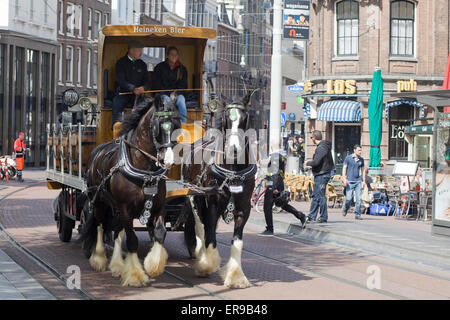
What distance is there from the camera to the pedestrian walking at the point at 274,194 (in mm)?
16406

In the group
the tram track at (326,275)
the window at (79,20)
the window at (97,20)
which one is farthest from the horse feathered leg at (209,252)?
the window at (97,20)

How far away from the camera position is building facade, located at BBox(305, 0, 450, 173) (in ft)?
108

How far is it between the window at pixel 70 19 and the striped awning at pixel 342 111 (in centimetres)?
2599

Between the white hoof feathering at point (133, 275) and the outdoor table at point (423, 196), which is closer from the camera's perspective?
the white hoof feathering at point (133, 275)

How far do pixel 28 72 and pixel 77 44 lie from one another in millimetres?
6816

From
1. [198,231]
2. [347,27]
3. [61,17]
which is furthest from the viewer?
[61,17]

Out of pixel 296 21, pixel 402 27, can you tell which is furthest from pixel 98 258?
pixel 402 27

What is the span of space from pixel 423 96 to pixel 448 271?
15.2ft

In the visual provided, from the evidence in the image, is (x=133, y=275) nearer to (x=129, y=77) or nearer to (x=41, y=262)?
(x=41, y=262)

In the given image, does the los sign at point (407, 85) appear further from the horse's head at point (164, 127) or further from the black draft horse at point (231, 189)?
the horse's head at point (164, 127)

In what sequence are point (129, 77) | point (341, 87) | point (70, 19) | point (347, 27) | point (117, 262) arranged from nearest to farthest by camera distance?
point (117, 262) → point (129, 77) → point (341, 87) → point (347, 27) → point (70, 19)

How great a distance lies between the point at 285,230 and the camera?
1753 centimetres

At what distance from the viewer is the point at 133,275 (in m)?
9.80
